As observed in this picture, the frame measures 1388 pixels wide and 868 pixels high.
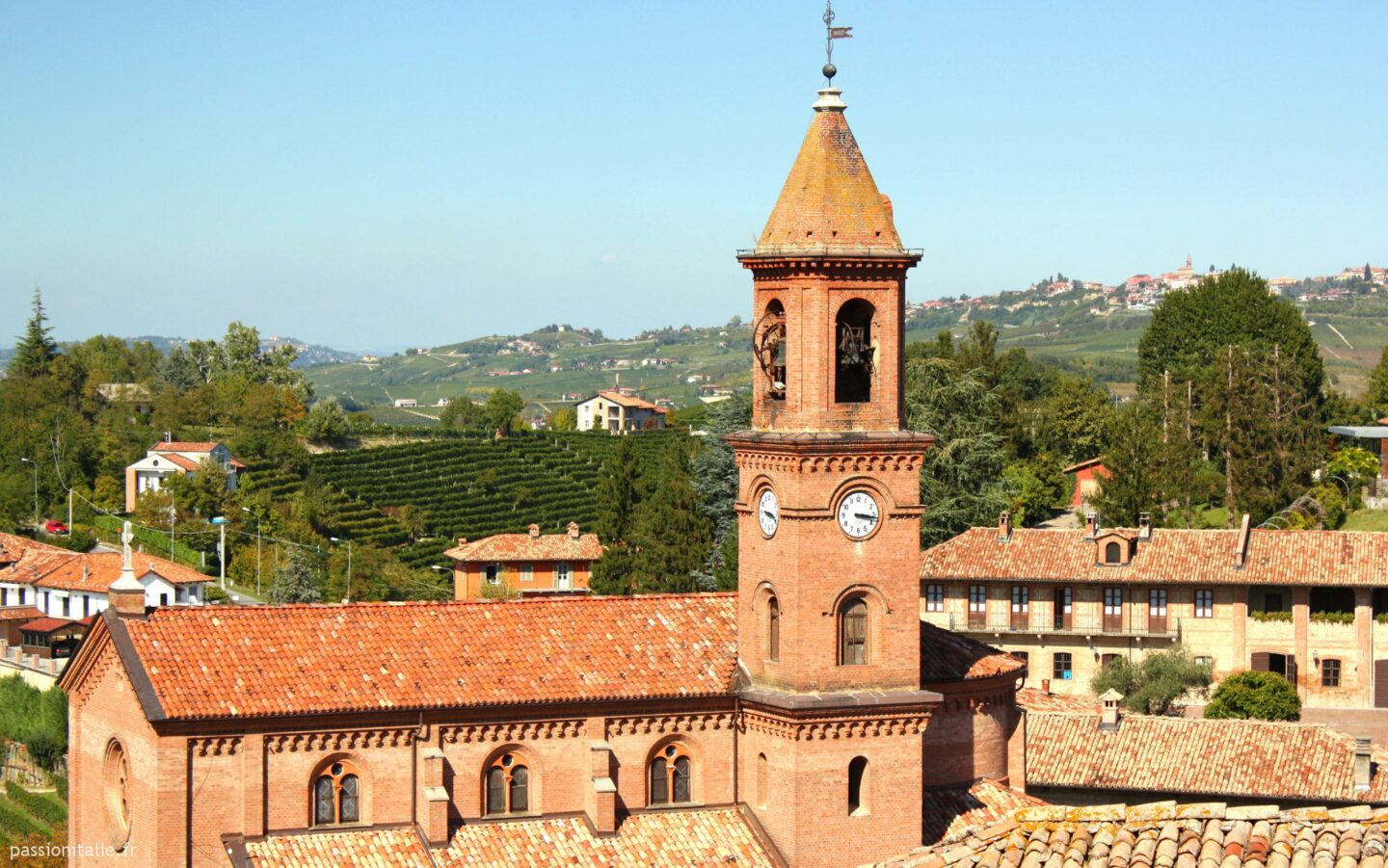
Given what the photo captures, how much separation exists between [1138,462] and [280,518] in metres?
38.2

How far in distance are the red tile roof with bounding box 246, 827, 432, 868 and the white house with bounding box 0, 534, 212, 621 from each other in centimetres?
4175

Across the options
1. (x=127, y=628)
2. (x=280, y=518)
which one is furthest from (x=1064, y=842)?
(x=280, y=518)

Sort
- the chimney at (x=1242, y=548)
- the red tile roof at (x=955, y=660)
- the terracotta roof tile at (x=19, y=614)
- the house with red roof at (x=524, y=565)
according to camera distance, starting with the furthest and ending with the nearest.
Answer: the house with red roof at (x=524, y=565)
the terracotta roof tile at (x=19, y=614)
the chimney at (x=1242, y=548)
the red tile roof at (x=955, y=660)

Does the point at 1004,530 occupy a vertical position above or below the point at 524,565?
above

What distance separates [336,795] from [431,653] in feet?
8.81

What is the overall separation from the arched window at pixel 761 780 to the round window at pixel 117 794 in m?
10.0

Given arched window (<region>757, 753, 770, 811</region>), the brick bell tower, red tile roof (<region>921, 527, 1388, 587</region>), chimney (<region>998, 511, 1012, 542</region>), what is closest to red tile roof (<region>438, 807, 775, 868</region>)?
arched window (<region>757, 753, 770, 811</region>)

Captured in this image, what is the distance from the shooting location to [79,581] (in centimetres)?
7350

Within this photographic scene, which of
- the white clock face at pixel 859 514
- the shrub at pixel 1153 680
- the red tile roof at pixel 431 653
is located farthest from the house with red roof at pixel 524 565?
the white clock face at pixel 859 514

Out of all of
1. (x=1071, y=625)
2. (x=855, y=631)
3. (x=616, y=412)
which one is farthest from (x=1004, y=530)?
(x=616, y=412)

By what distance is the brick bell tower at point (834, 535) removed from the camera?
105ft

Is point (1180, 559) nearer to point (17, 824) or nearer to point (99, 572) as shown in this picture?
point (17, 824)

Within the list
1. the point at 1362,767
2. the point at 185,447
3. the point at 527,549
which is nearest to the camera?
the point at 1362,767

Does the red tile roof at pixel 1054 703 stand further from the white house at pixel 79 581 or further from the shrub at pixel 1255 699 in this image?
the white house at pixel 79 581
